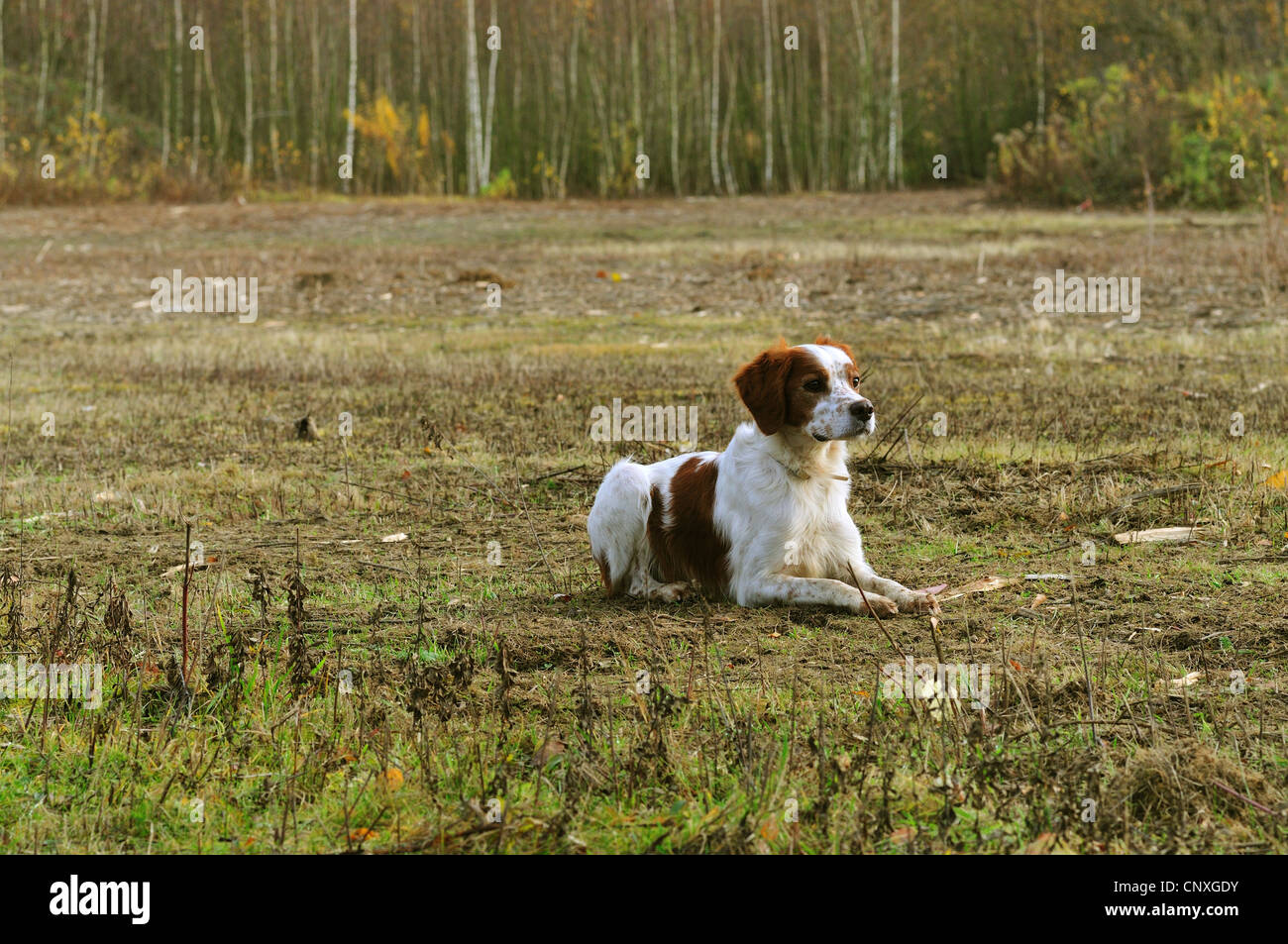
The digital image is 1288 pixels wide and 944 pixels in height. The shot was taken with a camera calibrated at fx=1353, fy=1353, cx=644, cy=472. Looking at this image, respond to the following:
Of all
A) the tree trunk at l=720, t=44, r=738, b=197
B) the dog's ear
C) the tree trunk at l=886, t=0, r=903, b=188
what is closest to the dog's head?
the dog's ear

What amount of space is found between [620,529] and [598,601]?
326 mm

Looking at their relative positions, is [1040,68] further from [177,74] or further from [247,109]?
[177,74]

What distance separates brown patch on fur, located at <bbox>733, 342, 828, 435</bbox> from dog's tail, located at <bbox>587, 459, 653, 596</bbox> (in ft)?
2.10

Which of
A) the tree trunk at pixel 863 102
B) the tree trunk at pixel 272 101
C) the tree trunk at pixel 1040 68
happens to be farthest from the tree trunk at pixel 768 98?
the tree trunk at pixel 272 101

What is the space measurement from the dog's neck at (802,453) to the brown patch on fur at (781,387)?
0.21ft

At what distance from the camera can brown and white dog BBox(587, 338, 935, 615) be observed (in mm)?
5410

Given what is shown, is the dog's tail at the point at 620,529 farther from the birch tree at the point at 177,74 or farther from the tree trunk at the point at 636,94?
the birch tree at the point at 177,74

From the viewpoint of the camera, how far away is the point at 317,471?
26.8 ft

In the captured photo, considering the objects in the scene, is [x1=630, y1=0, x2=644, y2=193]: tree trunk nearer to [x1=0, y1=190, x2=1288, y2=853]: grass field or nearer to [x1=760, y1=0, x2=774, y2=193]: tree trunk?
[x1=760, y1=0, x2=774, y2=193]: tree trunk

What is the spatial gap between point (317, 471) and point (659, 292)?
889 centimetres

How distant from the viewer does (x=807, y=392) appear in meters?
5.45

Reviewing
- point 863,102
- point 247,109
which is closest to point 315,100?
point 247,109

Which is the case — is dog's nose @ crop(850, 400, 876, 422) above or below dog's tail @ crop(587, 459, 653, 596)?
above

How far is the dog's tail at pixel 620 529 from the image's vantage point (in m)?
5.79
